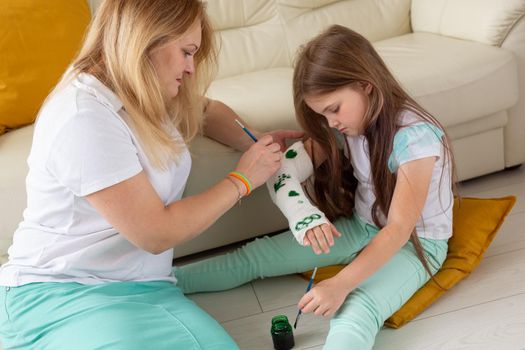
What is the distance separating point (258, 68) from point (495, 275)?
1243 millimetres

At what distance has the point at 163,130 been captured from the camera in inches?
66.9

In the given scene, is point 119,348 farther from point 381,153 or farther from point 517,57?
point 517,57

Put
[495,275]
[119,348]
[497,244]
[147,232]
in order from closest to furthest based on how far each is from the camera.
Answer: [119,348] < [147,232] < [495,275] < [497,244]

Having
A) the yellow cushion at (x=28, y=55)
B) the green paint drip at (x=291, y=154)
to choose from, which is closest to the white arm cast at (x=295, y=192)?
the green paint drip at (x=291, y=154)

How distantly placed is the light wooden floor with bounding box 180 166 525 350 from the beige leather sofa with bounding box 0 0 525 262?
0.26 meters

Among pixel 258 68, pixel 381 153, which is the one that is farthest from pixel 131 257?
pixel 258 68

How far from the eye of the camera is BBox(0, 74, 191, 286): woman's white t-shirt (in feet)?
5.13

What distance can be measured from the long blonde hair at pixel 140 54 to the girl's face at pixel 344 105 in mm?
323

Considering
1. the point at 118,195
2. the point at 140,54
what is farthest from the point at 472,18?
the point at 118,195

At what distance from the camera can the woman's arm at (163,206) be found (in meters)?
1.59

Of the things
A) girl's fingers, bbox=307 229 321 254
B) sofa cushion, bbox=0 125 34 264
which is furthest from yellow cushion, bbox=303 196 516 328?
sofa cushion, bbox=0 125 34 264

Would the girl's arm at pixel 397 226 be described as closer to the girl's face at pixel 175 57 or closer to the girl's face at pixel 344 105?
the girl's face at pixel 344 105

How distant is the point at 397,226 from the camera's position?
1826mm

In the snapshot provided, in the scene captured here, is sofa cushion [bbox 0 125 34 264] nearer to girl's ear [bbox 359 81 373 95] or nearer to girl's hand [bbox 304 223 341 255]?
girl's hand [bbox 304 223 341 255]
